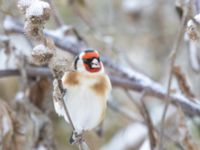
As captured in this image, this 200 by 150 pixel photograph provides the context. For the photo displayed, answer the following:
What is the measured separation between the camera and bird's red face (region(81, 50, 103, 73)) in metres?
1.54

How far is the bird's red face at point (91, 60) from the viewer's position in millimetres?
1536

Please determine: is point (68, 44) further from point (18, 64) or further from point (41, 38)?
point (41, 38)

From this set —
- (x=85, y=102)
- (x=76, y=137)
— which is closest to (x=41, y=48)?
(x=85, y=102)

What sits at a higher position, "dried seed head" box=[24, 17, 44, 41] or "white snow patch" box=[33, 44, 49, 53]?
"dried seed head" box=[24, 17, 44, 41]

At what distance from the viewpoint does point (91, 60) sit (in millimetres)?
1549

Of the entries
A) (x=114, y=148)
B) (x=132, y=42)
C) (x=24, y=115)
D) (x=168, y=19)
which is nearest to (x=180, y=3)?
(x=24, y=115)

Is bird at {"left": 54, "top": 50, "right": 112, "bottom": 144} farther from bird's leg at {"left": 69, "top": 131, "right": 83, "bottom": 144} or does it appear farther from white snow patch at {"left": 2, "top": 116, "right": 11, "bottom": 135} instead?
white snow patch at {"left": 2, "top": 116, "right": 11, "bottom": 135}

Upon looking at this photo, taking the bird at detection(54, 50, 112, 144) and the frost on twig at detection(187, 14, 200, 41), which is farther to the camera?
the bird at detection(54, 50, 112, 144)

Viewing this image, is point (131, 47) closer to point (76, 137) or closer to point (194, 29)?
point (76, 137)

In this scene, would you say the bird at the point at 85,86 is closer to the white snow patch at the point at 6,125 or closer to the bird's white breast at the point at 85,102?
the bird's white breast at the point at 85,102

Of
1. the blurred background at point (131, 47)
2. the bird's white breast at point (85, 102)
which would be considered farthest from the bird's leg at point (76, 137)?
the blurred background at point (131, 47)

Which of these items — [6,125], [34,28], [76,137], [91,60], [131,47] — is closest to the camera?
[34,28]

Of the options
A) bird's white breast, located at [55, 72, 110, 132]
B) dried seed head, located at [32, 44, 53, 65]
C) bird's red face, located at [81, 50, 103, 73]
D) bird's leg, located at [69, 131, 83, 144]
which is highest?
dried seed head, located at [32, 44, 53, 65]

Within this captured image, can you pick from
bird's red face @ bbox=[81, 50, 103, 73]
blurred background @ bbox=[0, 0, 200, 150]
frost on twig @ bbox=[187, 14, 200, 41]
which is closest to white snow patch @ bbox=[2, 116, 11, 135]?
bird's red face @ bbox=[81, 50, 103, 73]
